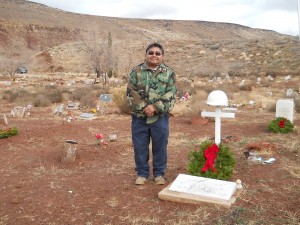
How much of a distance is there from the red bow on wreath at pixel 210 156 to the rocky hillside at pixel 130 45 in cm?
1005

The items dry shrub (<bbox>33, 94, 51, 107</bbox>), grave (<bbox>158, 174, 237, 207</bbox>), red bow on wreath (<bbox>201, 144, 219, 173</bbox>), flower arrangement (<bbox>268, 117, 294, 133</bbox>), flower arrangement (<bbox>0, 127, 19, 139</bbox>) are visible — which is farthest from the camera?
dry shrub (<bbox>33, 94, 51, 107</bbox>)

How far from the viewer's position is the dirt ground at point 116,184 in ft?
13.3

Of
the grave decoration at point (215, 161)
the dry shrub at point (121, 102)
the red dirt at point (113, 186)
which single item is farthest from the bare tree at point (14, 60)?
the grave decoration at point (215, 161)

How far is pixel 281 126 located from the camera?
27.9 ft

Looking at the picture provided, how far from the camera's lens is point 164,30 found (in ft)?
349

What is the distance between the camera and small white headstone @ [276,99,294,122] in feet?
28.8

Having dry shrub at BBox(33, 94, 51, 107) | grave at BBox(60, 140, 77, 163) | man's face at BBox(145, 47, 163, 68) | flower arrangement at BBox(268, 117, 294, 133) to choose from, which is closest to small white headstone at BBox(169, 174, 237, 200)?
man's face at BBox(145, 47, 163, 68)

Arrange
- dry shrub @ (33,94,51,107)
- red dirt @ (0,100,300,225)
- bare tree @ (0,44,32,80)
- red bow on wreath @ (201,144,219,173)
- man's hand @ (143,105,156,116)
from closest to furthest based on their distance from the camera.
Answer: red dirt @ (0,100,300,225) < man's hand @ (143,105,156,116) < red bow on wreath @ (201,144,219,173) < dry shrub @ (33,94,51,107) < bare tree @ (0,44,32,80)

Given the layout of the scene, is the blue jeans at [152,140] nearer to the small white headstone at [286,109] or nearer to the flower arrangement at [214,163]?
the flower arrangement at [214,163]

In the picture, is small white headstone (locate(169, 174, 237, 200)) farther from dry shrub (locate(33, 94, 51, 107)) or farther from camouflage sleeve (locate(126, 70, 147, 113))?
dry shrub (locate(33, 94, 51, 107))

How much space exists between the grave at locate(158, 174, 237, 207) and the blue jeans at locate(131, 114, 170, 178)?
0.46 m

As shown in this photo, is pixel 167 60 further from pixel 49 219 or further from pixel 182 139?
pixel 49 219

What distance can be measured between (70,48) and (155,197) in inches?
2022

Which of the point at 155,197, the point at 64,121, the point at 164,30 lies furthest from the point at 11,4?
the point at 155,197
